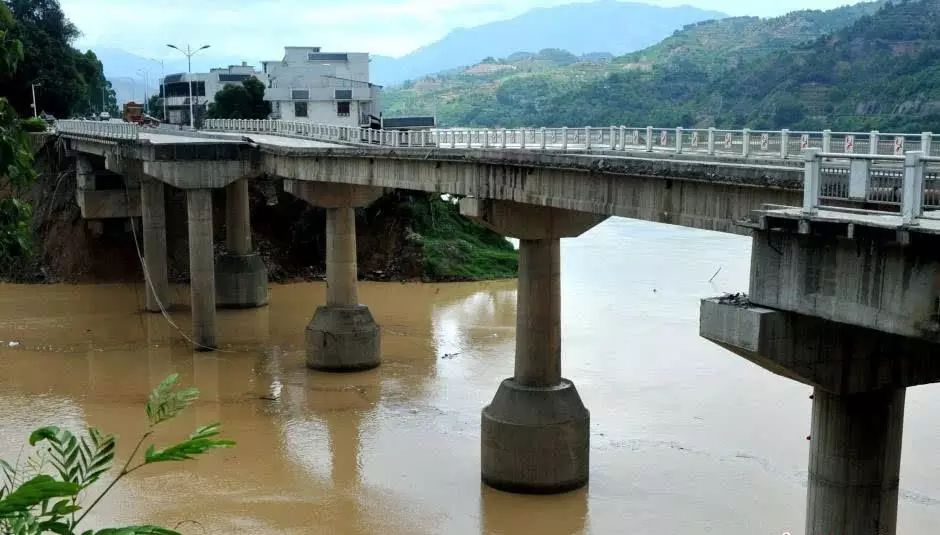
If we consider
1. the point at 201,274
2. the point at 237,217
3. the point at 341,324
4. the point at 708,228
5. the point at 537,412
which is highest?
the point at 708,228

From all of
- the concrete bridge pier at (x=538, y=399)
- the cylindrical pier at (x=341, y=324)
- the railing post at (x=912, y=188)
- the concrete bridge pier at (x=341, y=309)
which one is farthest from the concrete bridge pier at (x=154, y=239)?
the railing post at (x=912, y=188)

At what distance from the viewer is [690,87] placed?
120375 millimetres

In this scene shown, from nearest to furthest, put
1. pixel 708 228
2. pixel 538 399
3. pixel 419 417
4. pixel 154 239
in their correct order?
1. pixel 708 228
2. pixel 538 399
3. pixel 419 417
4. pixel 154 239

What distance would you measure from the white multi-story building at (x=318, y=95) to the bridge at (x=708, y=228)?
1461 inches

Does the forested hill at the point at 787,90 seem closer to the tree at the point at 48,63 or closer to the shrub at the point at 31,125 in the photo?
the tree at the point at 48,63

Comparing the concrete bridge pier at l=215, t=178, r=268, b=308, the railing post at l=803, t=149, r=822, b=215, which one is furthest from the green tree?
the concrete bridge pier at l=215, t=178, r=268, b=308

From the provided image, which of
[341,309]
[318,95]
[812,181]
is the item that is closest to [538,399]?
[812,181]

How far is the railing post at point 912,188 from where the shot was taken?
10.2 meters

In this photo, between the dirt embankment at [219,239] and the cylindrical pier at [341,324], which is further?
the dirt embankment at [219,239]

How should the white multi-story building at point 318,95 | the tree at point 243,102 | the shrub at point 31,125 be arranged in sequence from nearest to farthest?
the shrub at point 31,125, the white multi-story building at point 318,95, the tree at point 243,102

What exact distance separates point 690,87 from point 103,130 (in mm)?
85308

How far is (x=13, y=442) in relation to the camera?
23734 mm

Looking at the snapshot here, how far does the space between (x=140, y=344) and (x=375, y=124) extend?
3196 centimetres

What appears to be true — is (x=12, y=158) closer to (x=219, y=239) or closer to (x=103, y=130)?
(x=103, y=130)
